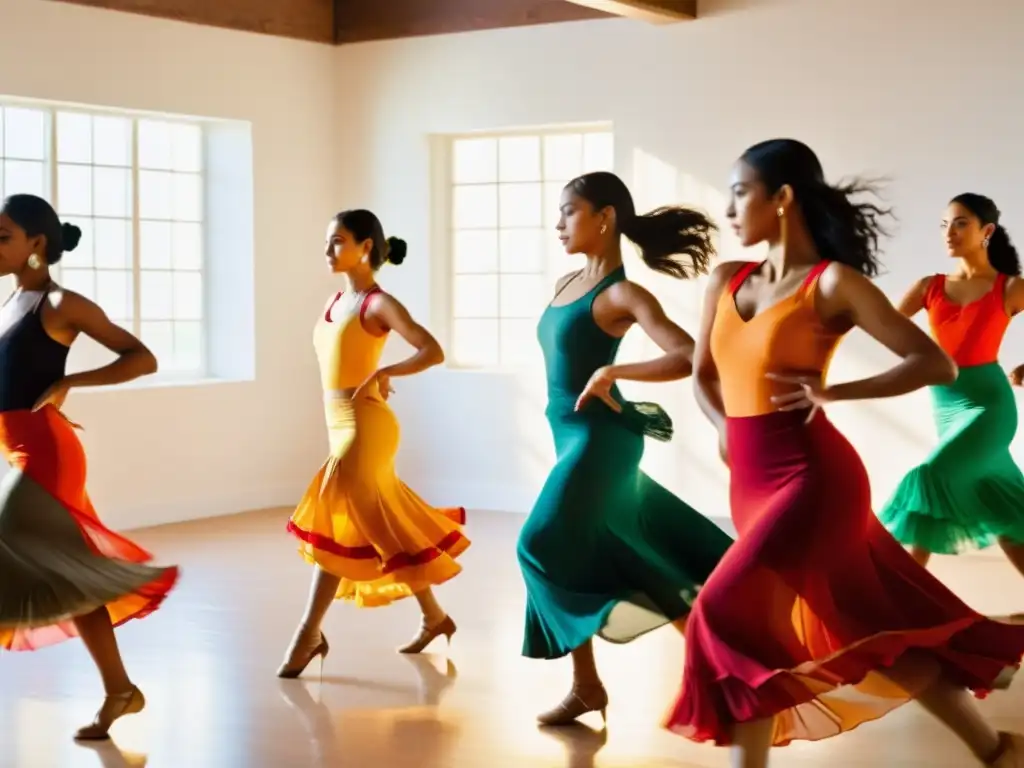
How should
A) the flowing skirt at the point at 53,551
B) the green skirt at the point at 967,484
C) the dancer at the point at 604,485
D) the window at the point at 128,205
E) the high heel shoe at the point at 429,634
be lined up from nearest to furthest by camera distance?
the flowing skirt at the point at 53,551 < the dancer at the point at 604,485 < the high heel shoe at the point at 429,634 < the green skirt at the point at 967,484 < the window at the point at 128,205

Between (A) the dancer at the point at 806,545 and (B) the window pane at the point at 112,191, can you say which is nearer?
(A) the dancer at the point at 806,545

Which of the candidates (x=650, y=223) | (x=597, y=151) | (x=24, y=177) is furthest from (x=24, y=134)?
(x=650, y=223)

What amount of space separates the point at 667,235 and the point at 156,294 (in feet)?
16.9

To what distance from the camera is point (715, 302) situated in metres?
3.46

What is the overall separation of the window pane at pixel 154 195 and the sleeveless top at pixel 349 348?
3985 mm

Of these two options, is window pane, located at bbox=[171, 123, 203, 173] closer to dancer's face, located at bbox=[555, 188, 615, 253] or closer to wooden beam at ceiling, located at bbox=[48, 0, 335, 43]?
wooden beam at ceiling, located at bbox=[48, 0, 335, 43]

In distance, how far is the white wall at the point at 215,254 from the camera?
8016mm

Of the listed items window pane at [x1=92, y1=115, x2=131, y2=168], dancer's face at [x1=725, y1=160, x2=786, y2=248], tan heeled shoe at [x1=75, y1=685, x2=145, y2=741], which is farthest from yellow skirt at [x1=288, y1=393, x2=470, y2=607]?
window pane at [x1=92, y1=115, x2=131, y2=168]

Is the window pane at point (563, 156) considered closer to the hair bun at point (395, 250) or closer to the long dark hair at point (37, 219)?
the hair bun at point (395, 250)

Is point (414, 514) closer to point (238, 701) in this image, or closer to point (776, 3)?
point (238, 701)

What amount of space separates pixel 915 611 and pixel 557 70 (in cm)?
587

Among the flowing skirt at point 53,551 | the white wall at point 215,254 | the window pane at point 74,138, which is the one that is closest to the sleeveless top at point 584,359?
the flowing skirt at point 53,551

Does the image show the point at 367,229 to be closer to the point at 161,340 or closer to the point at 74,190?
the point at 74,190

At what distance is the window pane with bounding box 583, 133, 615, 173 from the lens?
29.1ft
